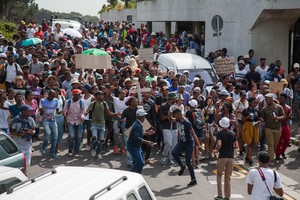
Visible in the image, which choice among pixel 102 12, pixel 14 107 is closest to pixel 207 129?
pixel 14 107

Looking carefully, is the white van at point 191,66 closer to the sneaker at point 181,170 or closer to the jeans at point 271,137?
the jeans at point 271,137

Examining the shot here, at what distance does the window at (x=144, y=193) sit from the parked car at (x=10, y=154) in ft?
11.3

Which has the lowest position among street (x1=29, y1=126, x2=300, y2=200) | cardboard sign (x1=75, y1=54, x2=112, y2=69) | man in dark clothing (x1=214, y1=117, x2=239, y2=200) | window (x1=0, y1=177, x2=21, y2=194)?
street (x1=29, y1=126, x2=300, y2=200)

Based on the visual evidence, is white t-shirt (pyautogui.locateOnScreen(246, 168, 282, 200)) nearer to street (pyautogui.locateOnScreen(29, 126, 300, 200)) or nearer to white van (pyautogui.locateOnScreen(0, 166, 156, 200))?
white van (pyautogui.locateOnScreen(0, 166, 156, 200))

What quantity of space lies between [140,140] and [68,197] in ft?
19.0

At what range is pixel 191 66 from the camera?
63.4 feet

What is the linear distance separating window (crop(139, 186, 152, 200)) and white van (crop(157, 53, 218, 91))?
1206cm

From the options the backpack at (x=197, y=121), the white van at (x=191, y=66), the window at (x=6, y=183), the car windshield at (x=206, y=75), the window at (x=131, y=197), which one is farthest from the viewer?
the white van at (x=191, y=66)

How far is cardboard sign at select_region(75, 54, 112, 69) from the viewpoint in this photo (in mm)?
17078

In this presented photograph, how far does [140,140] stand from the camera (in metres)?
11.2

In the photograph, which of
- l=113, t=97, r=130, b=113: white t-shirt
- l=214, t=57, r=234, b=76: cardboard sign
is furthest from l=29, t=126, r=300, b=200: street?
l=214, t=57, r=234, b=76: cardboard sign

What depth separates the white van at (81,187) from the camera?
219 inches

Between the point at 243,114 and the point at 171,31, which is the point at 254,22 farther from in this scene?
the point at 171,31

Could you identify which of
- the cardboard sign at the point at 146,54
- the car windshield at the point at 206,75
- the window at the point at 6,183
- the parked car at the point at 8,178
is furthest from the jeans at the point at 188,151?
the cardboard sign at the point at 146,54
